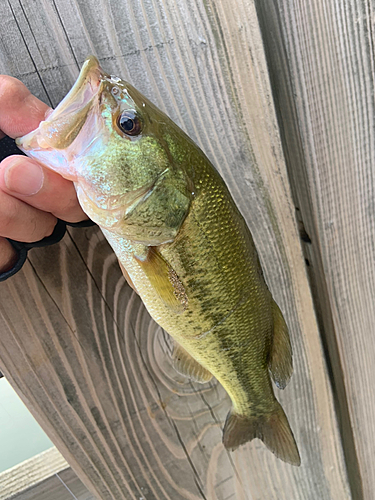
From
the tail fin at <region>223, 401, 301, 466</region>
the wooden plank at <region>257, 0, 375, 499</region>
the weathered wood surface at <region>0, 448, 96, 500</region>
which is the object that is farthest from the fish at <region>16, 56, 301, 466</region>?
the weathered wood surface at <region>0, 448, 96, 500</region>

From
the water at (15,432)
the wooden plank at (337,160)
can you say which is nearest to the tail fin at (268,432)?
the wooden plank at (337,160)

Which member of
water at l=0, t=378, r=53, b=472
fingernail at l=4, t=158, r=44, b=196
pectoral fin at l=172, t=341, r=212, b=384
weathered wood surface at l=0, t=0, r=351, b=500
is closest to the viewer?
fingernail at l=4, t=158, r=44, b=196

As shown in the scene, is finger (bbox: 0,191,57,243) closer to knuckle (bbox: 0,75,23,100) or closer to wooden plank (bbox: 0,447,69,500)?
knuckle (bbox: 0,75,23,100)

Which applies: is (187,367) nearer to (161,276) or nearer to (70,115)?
(161,276)

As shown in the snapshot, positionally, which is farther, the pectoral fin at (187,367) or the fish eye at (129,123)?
the pectoral fin at (187,367)

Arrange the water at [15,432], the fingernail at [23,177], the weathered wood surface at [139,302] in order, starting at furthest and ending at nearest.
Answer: the water at [15,432] < the weathered wood surface at [139,302] < the fingernail at [23,177]

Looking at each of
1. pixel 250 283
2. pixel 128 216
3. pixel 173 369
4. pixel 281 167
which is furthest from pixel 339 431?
pixel 128 216

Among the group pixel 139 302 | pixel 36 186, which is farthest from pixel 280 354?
pixel 36 186

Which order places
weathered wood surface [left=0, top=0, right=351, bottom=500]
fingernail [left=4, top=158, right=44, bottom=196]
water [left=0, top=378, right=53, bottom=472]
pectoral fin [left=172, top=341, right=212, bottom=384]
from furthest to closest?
water [left=0, top=378, right=53, bottom=472]
pectoral fin [left=172, top=341, right=212, bottom=384]
weathered wood surface [left=0, top=0, right=351, bottom=500]
fingernail [left=4, top=158, right=44, bottom=196]

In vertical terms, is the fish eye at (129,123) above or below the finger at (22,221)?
above

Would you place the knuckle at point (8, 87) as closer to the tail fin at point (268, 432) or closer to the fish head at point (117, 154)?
the fish head at point (117, 154)
